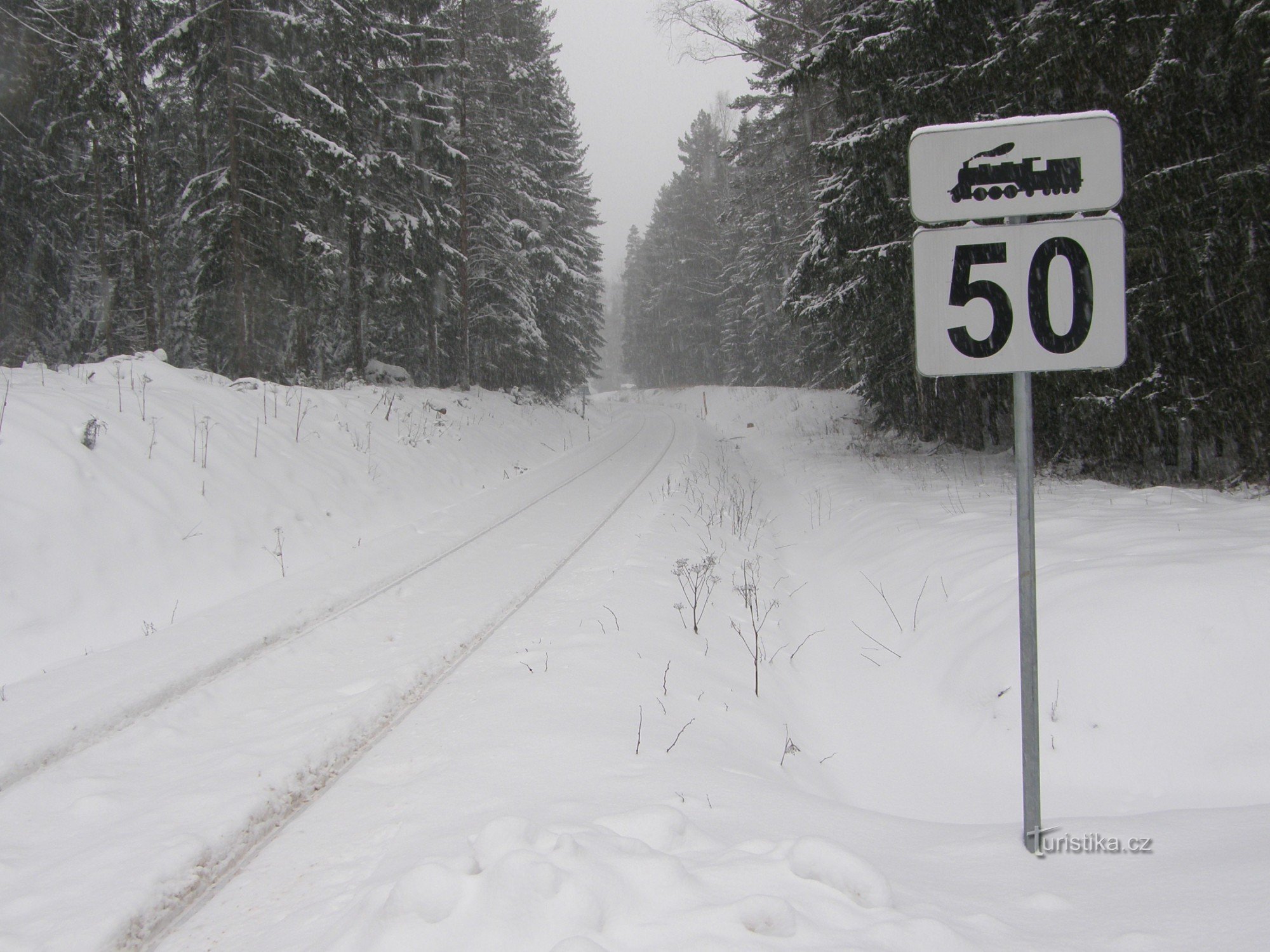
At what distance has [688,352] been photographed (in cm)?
5972

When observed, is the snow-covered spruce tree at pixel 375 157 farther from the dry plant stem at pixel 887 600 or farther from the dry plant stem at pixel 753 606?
the dry plant stem at pixel 887 600

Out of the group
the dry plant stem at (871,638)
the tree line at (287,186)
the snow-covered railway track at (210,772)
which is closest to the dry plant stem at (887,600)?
the dry plant stem at (871,638)

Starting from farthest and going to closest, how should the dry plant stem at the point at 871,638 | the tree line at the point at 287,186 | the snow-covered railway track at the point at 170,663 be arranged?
the tree line at the point at 287,186
the dry plant stem at the point at 871,638
the snow-covered railway track at the point at 170,663

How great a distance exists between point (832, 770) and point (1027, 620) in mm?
1972

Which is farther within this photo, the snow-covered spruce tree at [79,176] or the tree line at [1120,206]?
the snow-covered spruce tree at [79,176]

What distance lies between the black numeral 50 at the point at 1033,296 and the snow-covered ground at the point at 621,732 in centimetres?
194

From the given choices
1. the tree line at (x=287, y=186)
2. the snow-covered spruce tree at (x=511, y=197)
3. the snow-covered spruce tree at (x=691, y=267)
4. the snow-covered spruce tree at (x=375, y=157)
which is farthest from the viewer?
the snow-covered spruce tree at (x=691, y=267)

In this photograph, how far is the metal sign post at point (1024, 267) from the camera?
8.39 ft

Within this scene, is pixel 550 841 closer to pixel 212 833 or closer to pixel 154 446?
pixel 212 833

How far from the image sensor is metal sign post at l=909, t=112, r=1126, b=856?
2.56m

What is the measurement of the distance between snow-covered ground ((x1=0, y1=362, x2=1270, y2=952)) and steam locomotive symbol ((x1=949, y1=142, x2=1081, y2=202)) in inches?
98.5

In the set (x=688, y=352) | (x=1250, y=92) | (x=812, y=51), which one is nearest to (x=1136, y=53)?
(x=1250, y=92)

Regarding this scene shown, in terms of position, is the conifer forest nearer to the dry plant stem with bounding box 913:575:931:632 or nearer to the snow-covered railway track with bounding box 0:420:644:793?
the dry plant stem with bounding box 913:575:931:632

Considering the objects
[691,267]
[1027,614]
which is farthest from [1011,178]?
[691,267]
